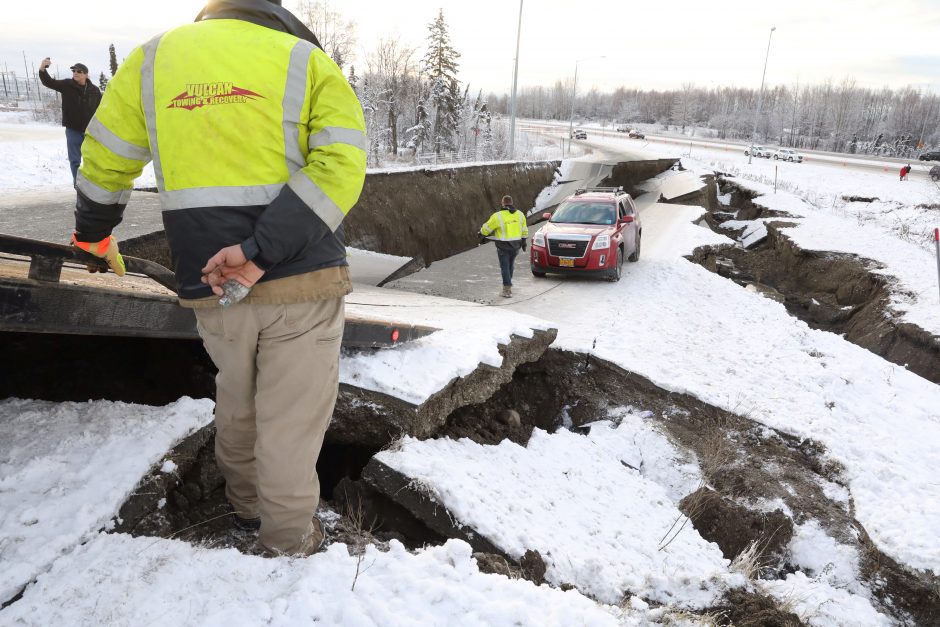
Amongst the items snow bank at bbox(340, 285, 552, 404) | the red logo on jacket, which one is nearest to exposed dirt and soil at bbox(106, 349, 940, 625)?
snow bank at bbox(340, 285, 552, 404)

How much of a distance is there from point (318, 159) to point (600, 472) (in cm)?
446

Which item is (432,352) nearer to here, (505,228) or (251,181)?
(251,181)

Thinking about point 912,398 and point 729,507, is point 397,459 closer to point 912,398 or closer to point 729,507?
point 729,507

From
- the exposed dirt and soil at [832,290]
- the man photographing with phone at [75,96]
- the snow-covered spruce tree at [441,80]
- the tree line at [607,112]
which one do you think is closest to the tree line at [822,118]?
the tree line at [607,112]

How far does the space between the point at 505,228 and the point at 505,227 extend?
3 cm

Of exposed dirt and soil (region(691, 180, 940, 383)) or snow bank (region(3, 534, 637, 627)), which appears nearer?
snow bank (region(3, 534, 637, 627))

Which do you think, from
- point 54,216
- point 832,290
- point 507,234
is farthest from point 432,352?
point 832,290

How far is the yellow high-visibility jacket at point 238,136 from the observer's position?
2115 mm

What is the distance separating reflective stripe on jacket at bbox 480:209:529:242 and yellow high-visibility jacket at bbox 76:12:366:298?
29.1 ft

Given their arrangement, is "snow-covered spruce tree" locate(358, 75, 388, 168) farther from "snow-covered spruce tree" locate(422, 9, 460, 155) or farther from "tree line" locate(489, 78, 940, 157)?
"tree line" locate(489, 78, 940, 157)

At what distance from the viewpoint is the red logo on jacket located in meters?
2.11

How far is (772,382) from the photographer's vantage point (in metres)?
8.34

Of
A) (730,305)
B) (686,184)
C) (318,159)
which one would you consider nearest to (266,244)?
(318,159)

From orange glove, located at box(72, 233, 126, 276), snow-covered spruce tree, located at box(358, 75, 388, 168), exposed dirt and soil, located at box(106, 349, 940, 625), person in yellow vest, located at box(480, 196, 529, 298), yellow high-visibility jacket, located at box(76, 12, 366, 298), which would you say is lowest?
exposed dirt and soil, located at box(106, 349, 940, 625)
